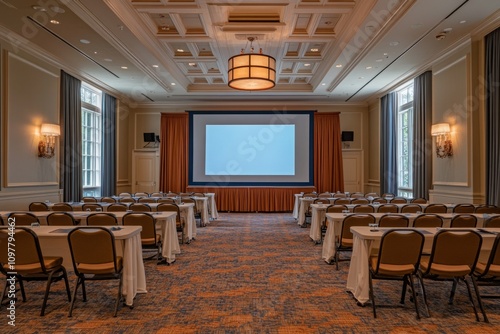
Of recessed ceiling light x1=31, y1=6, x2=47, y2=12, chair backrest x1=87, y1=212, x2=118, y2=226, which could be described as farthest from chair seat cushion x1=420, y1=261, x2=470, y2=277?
recessed ceiling light x1=31, y1=6, x2=47, y2=12

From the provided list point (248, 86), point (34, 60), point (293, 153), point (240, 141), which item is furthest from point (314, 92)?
point (34, 60)

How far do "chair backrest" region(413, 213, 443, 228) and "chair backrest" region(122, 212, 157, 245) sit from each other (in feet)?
12.4

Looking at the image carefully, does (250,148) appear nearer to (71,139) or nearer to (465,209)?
(71,139)

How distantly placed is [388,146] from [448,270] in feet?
28.5

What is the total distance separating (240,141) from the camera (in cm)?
1316

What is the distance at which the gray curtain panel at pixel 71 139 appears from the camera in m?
8.86

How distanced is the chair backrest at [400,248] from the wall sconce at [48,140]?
749 cm

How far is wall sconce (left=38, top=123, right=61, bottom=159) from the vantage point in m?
7.90

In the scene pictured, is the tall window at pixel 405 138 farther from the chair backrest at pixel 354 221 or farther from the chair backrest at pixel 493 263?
the chair backrest at pixel 493 263

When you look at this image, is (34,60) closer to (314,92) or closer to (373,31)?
(373,31)

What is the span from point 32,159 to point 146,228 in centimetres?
419

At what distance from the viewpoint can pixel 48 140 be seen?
816 cm

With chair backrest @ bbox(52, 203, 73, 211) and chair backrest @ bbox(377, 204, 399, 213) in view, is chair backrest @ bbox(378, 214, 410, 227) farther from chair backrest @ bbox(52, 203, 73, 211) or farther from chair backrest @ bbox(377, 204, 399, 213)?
chair backrest @ bbox(52, 203, 73, 211)

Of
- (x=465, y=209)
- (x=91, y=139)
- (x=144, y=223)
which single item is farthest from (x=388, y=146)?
(x=91, y=139)
